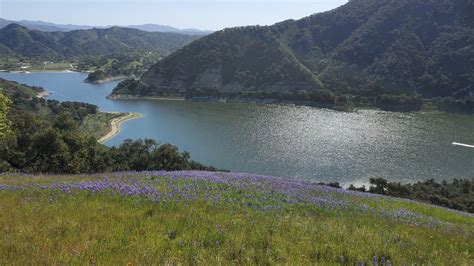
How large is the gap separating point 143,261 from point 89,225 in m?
2.49

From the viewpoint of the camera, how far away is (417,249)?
7.85 metres

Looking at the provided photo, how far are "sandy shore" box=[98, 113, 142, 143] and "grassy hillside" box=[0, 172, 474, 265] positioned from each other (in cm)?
10259

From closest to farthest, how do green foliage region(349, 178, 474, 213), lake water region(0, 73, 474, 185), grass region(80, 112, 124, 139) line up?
green foliage region(349, 178, 474, 213), lake water region(0, 73, 474, 185), grass region(80, 112, 124, 139)

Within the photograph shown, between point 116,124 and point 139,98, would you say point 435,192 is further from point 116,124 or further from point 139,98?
point 139,98

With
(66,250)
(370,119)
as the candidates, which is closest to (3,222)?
(66,250)

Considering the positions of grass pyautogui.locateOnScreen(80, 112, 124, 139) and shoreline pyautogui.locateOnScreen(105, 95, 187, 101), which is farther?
shoreline pyautogui.locateOnScreen(105, 95, 187, 101)

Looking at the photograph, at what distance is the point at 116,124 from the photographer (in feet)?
431

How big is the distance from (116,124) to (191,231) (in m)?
130

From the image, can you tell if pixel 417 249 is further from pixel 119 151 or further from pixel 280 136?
pixel 280 136

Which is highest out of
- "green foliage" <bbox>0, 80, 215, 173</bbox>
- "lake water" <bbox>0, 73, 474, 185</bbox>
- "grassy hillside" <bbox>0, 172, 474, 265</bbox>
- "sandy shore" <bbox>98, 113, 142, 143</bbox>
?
"grassy hillside" <bbox>0, 172, 474, 265</bbox>

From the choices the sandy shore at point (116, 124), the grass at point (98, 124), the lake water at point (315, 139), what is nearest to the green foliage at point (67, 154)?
the lake water at point (315, 139)

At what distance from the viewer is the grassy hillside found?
6246mm

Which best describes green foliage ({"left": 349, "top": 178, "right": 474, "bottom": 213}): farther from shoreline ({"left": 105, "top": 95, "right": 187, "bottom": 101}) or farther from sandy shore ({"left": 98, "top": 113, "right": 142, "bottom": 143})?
shoreline ({"left": 105, "top": 95, "right": 187, "bottom": 101})

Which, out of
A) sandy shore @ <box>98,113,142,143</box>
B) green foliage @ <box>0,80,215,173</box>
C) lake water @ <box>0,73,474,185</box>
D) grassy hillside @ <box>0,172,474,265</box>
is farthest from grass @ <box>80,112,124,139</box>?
grassy hillside @ <box>0,172,474,265</box>
